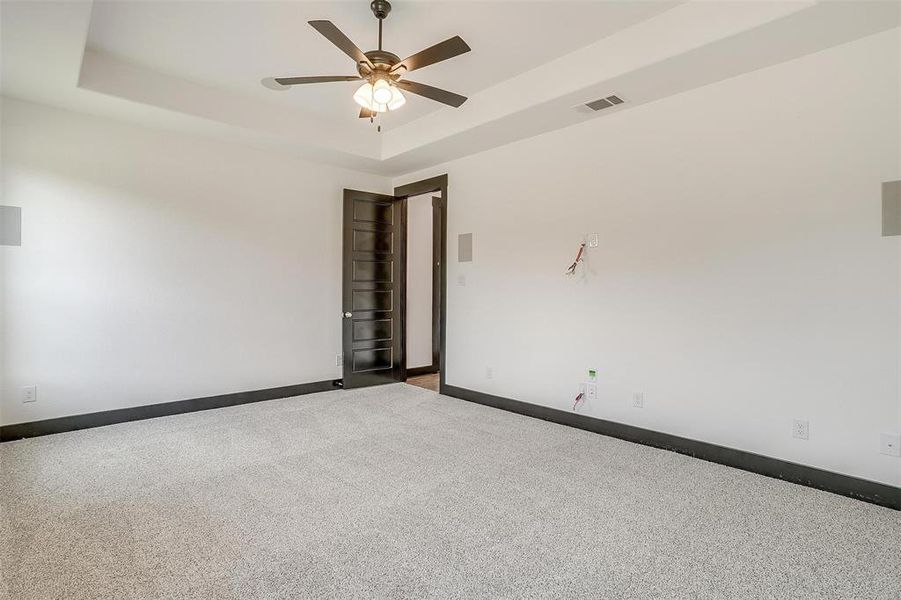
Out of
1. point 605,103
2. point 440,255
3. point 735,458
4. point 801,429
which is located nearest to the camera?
point 801,429

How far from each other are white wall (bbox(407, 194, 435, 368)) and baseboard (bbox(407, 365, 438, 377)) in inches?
1.8

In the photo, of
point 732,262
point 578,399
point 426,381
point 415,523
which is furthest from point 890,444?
point 426,381

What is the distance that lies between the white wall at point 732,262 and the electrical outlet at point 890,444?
0.04 m

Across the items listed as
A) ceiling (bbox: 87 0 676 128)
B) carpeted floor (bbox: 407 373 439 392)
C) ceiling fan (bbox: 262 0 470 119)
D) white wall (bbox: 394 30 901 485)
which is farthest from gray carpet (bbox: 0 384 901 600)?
ceiling (bbox: 87 0 676 128)

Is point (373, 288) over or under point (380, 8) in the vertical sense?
under

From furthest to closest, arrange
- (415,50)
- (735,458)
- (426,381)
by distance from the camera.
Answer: (426,381)
(415,50)
(735,458)

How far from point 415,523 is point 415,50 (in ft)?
10.3

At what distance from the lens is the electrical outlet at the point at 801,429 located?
2930mm

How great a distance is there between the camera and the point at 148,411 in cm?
433

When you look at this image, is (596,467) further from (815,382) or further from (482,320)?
(482,320)

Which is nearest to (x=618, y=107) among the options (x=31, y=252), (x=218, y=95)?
(x=218, y=95)

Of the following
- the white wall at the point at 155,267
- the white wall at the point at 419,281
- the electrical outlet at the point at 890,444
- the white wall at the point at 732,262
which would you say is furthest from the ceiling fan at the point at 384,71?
the white wall at the point at 419,281

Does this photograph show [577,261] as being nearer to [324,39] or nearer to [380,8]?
[380,8]

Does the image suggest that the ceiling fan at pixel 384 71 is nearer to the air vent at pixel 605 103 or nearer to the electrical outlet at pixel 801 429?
the air vent at pixel 605 103
